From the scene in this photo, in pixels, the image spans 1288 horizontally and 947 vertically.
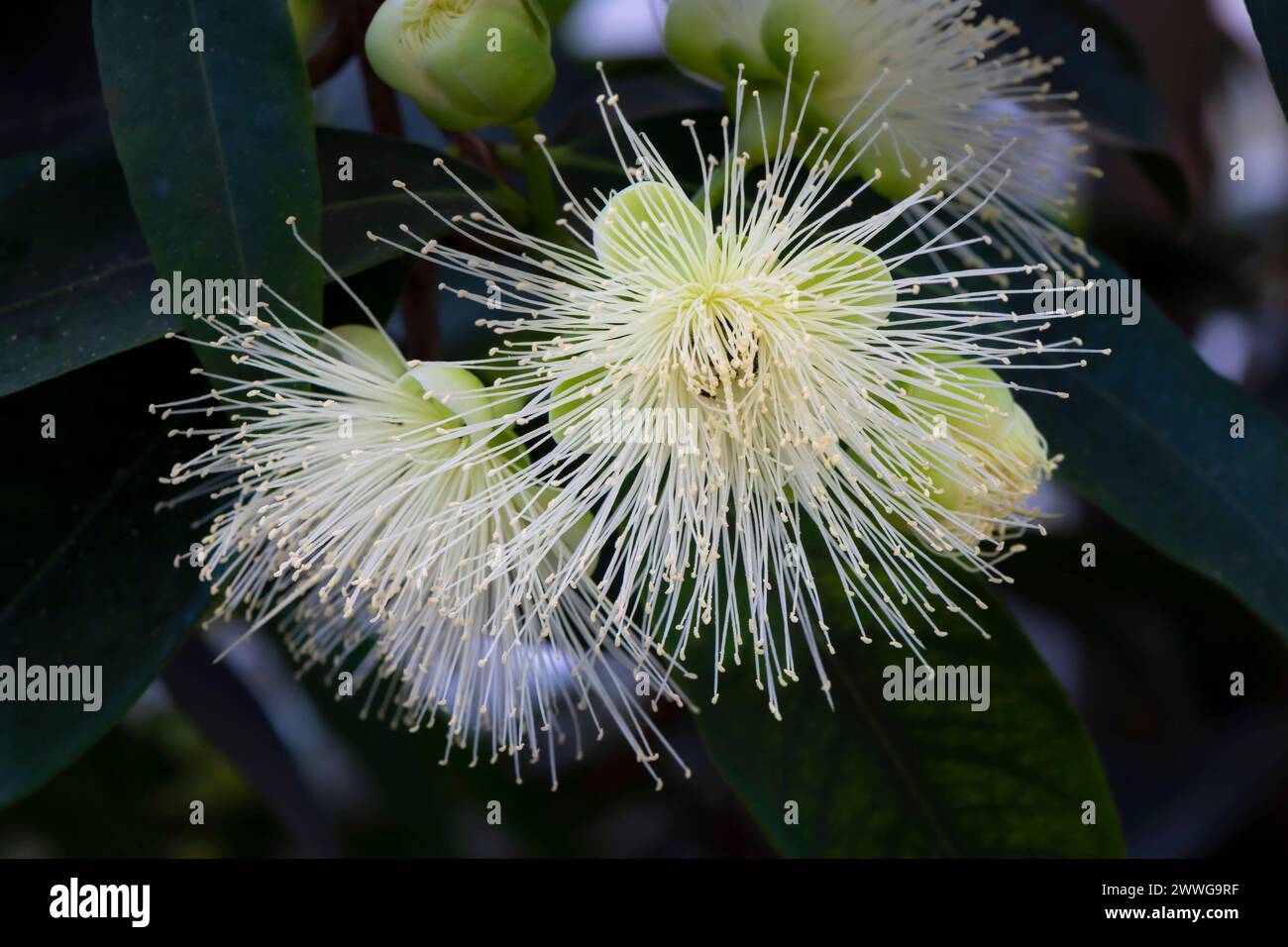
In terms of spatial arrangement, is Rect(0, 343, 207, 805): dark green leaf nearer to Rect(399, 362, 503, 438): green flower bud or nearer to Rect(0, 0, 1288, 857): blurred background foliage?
Rect(0, 0, 1288, 857): blurred background foliage

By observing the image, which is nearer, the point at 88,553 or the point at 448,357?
the point at 88,553

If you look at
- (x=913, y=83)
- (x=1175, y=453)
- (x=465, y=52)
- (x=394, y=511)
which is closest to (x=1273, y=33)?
(x=913, y=83)

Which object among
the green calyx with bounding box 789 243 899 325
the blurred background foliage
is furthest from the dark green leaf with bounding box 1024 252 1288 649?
the green calyx with bounding box 789 243 899 325

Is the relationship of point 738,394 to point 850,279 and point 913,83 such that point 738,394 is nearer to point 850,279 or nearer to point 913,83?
point 850,279

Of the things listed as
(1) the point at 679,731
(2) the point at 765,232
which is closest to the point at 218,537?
(2) the point at 765,232

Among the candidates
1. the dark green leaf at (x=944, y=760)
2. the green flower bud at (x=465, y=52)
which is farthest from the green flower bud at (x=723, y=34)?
the dark green leaf at (x=944, y=760)
